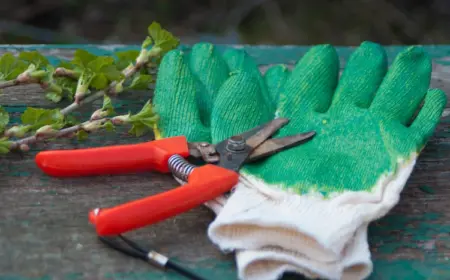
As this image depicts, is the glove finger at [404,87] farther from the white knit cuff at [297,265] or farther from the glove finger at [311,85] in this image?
the white knit cuff at [297,265]

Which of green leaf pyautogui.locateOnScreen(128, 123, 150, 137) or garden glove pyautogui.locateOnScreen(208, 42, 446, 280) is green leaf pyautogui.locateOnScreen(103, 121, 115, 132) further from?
garden glove pyautogui.locateOnScreen(208, 42, 446, 280)

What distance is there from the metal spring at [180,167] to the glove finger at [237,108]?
0.10m

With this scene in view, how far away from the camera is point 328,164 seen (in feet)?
2.95

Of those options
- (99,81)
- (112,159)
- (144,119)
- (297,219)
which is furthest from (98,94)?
(297,219)

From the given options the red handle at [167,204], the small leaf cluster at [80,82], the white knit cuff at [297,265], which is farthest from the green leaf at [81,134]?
the white knit cuff at [297,265]

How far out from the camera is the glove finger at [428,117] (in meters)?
0.98

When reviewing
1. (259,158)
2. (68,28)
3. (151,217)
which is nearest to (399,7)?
(68,28)

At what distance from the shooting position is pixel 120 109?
1.11 m

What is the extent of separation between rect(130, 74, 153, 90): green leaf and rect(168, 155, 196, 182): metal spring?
0.82 feet

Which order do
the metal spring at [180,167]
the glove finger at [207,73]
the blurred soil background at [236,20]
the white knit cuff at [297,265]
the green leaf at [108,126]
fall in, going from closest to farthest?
the white knit cuff at [297,265]
the metal spring at [180,167]
the green leaf at [108,126]
the glove finger at [207,73]
the blurred soil background at [236,20]

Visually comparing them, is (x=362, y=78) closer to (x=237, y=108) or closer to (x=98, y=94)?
(x=237, y=108)

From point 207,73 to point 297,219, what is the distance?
1.29 feet

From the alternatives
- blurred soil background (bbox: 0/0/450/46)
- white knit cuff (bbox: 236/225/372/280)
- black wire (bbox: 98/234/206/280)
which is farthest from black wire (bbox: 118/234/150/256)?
blurred soil background (bbox: 0/0/450/46)

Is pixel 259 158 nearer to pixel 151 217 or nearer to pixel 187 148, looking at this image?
pixel 187 148
